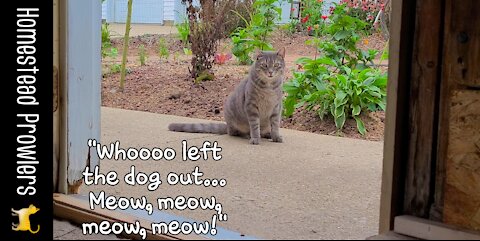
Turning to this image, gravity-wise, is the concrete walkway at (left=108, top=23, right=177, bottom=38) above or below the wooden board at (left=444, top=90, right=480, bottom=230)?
above

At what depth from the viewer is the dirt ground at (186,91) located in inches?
188

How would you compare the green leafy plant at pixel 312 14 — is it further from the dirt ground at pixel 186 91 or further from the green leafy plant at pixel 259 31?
the green leafy plant at pixel 259 31

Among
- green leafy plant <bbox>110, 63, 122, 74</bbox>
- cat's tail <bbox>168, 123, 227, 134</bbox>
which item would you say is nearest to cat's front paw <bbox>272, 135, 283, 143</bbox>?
cat's tail <bbox>168, 123, 227, 134</bbox>

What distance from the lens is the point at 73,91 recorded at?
7.59 feet

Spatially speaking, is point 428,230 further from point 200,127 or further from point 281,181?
point 200,127

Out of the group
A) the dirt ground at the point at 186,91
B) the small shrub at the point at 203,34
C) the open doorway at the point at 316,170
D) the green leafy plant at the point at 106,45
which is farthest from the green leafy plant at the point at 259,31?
the green leafy plant at the point at 106,45

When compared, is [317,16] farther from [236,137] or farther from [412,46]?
[412,46]

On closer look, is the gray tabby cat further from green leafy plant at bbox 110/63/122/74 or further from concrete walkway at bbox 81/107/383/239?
green leafy plant at bbox 110/63/122/74

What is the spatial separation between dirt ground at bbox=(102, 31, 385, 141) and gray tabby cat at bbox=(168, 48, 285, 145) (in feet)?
1.76

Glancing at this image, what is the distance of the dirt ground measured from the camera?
477 cm

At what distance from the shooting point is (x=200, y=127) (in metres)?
4.34

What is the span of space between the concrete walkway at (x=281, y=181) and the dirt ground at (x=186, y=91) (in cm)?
42

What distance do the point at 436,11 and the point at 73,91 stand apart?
4.30ft

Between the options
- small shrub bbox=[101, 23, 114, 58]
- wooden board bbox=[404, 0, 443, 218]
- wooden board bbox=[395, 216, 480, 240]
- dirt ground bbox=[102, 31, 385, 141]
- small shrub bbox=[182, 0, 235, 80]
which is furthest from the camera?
small shrub bbox=[101, 23, 114, 58]
